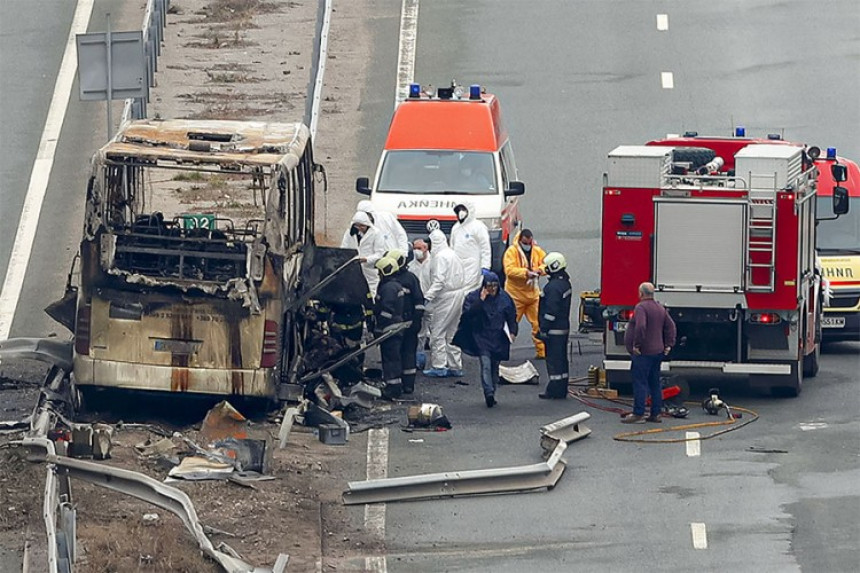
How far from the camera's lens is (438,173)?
2592cm

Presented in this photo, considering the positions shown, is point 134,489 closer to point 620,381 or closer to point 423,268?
point 620,381

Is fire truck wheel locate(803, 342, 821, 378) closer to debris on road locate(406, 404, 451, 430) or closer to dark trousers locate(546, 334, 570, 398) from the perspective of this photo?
dark trousers locate(546, 334, 570, 398)

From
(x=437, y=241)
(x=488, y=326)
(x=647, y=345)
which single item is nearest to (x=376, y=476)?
(x=488, y=326)

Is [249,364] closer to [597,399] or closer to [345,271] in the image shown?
[345,271]

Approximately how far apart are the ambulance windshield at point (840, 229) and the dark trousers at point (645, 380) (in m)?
5.75

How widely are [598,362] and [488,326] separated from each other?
287cm

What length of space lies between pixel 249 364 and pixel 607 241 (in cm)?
426

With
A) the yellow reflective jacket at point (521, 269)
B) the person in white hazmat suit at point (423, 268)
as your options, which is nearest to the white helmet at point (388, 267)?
the person in white hazmat suit at point (423, 268)

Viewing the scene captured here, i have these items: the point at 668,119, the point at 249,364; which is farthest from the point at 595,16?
the point at 249,364

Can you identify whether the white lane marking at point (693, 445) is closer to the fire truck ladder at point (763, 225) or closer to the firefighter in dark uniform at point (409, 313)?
the fire truck ladder at point (763, 225)

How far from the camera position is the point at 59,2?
36.6m

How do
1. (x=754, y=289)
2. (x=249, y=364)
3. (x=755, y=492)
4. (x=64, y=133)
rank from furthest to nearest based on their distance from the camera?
(x=64, y=133) → (x=754, y=289) → (x=249, y=364) → (x=755, y=492)

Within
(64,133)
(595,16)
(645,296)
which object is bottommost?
(645,296)

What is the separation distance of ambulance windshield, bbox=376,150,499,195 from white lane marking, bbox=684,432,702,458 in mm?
6962
